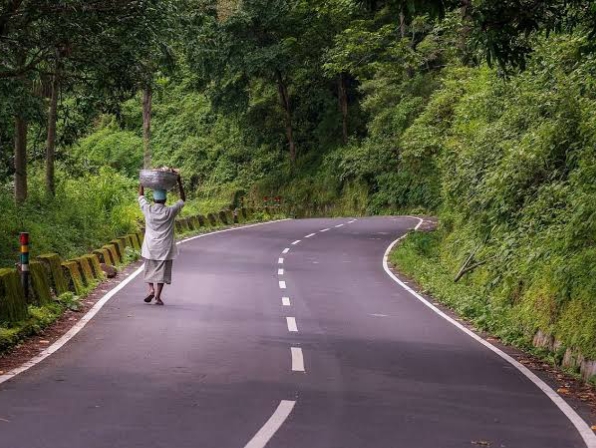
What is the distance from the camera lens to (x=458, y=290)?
20266mm

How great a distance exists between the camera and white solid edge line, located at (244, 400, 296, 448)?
7319mm

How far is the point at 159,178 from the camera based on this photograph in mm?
15773

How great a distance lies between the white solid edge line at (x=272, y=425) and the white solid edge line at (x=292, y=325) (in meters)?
5.19

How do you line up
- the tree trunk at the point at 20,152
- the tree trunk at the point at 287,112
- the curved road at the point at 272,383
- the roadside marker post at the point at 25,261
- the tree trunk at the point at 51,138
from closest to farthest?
the curved road at the point at 272,383
the roadside marker post at the point at 25,261
the tree trunk at the point at 20,152
the tree trunk at the point at 51,138
the tree trunk at the point at 287,112

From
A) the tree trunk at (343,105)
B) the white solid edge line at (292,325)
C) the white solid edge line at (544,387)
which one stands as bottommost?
the white solid edge line at (544,387)

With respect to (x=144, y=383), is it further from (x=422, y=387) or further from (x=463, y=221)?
(x=463, y=221)

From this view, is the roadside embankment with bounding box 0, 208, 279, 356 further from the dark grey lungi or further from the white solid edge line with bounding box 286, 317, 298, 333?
the white solid edge line with bounding box 286, 317, 298, 333

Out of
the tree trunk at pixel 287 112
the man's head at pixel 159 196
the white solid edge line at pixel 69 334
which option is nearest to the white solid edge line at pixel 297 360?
the white solid edge line at pixel 69 334

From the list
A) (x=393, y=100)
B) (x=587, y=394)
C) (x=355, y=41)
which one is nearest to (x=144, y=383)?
(x=587, y=394)

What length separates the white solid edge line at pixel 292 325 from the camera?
46.5ft

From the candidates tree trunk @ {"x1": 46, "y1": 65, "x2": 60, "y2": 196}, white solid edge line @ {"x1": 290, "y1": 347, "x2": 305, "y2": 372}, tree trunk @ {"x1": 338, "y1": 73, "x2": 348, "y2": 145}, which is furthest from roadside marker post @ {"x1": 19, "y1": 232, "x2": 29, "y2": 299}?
tree trunk @ {"x1": 338, "y1": 73, "x2": 348, "y2": 145}

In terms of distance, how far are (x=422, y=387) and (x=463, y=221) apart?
53.5ft

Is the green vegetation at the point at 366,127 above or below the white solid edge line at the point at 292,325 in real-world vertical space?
above

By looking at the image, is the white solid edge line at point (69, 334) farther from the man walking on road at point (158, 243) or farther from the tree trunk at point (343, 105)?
the tree trunk at point (343, 105)
